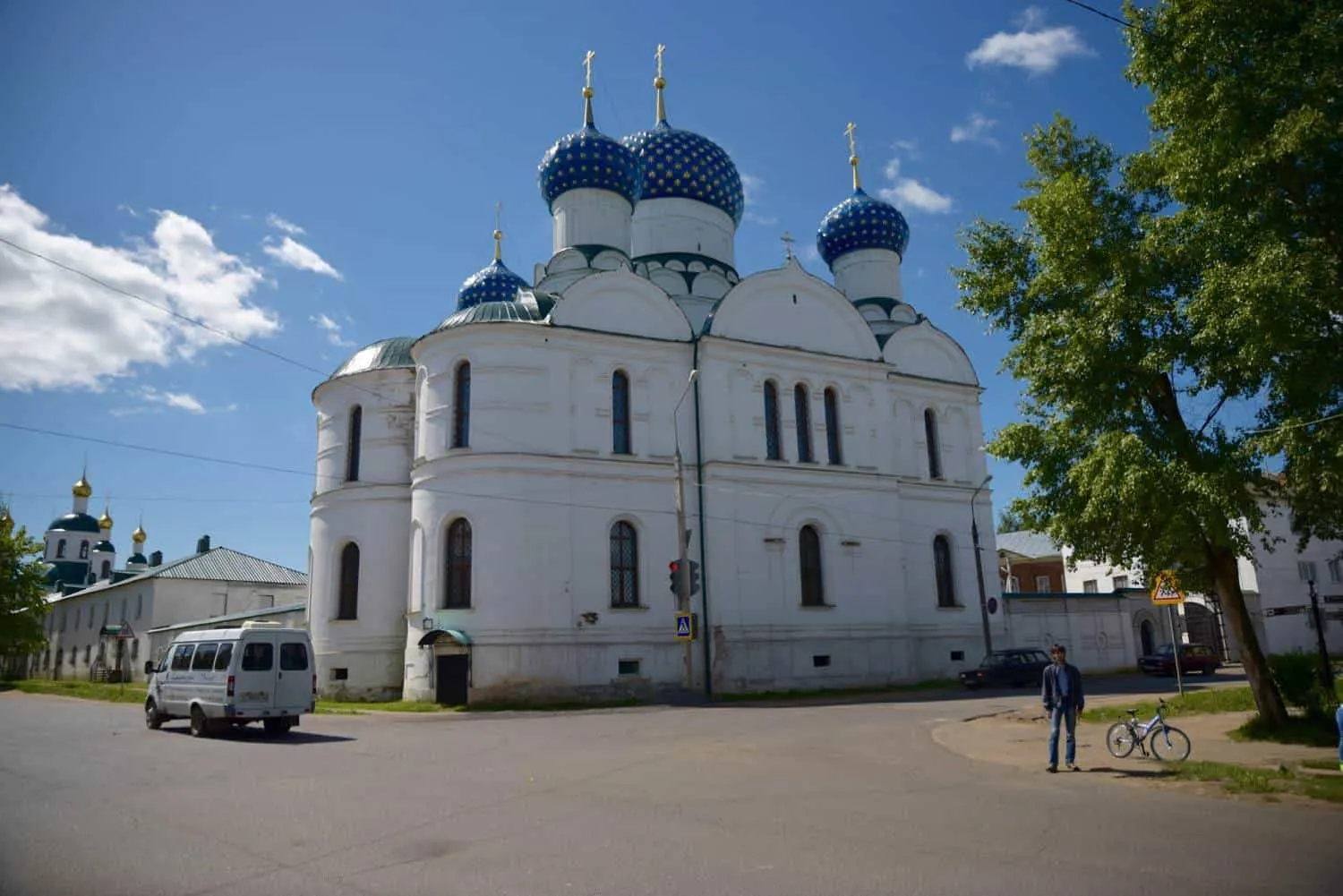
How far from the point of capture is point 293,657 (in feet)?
54.0

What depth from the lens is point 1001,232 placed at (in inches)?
583

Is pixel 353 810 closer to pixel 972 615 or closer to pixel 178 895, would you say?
pixel 178 895

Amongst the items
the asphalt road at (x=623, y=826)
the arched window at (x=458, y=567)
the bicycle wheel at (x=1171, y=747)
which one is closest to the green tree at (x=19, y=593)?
the arched window at (x=458, y=567)

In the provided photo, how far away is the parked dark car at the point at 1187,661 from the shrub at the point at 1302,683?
19425 millimetres

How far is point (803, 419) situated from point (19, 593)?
141 ft

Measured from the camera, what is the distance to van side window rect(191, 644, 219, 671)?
16.3 metres

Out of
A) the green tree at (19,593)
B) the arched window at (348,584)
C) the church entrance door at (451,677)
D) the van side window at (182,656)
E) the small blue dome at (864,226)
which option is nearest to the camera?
the van side window at (182,656)

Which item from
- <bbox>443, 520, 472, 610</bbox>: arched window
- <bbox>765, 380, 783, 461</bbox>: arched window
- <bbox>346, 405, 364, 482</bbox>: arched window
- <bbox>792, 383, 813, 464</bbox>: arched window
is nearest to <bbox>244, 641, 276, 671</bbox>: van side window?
<bbox>443, 520, 472, 610</bbox>: arched window

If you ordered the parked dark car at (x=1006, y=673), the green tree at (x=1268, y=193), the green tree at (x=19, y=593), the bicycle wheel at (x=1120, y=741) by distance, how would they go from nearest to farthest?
the green tree at (x=1268, y=193), the bicycle wheel at (x=1120, y=741), the parked dark car at (x=1006, y=673), the green tree at (x=19, y=593)

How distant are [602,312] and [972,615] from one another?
16.5 metres

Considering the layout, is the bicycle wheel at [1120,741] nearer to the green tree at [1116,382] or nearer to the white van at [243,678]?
the green tree at [1116,382]

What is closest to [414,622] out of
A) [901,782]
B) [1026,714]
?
[1026,714]

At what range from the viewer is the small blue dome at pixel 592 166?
1236 inches

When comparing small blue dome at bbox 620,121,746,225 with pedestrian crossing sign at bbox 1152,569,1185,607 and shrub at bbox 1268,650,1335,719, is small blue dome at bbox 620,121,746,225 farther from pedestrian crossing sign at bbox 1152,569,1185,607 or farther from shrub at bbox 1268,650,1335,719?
shrub at bbox 1268,650,1335,719
